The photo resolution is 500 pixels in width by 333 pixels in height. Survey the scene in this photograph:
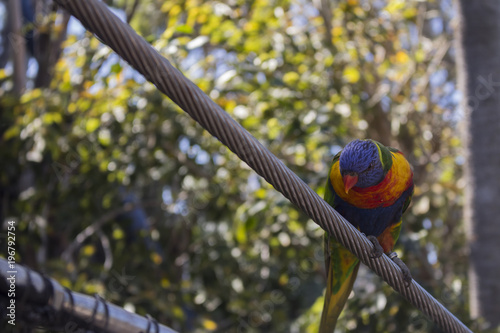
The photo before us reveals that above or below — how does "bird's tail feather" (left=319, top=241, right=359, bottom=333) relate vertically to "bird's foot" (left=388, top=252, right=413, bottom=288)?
below

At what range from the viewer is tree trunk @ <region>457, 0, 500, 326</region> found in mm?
2482

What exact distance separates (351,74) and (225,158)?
2.91 feet

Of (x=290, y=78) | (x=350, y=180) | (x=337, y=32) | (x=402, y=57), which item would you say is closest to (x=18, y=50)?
(x=290, y=78)

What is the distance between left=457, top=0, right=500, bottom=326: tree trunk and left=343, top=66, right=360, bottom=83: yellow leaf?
586 millimetres

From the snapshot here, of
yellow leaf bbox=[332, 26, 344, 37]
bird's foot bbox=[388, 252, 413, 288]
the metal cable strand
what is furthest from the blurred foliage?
the metal cable strand

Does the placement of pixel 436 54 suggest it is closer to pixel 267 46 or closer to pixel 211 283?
pixel 267 46

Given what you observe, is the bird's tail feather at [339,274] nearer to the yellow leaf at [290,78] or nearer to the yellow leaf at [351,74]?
the yellow leaf at [290,78]

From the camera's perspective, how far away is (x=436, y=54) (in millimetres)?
3379

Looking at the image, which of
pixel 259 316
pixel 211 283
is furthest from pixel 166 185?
pixel 259 316

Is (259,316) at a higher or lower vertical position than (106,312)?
lower

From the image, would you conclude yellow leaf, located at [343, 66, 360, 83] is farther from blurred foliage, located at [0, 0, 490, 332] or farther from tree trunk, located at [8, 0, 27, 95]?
tree trunk, located at [8, 0, 27, 95]

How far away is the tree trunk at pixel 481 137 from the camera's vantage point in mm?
2482

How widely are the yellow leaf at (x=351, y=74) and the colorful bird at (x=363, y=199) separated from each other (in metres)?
1.22

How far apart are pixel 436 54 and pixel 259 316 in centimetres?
201
